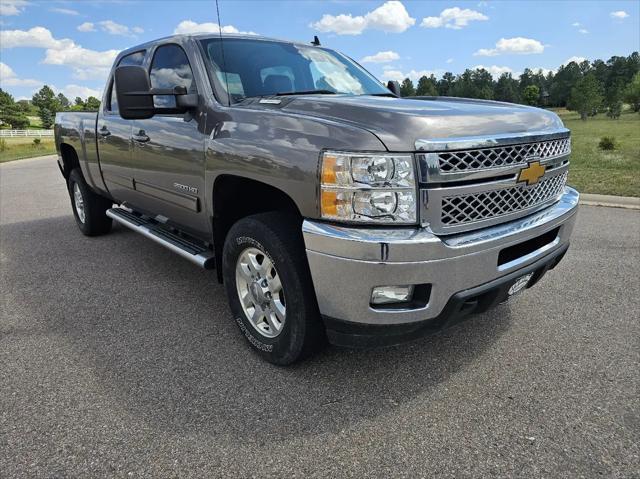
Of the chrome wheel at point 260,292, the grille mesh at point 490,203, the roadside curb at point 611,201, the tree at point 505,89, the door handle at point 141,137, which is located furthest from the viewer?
the tree at point 505,89

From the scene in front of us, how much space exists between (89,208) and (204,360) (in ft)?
11.4

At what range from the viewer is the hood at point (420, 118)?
2.09m

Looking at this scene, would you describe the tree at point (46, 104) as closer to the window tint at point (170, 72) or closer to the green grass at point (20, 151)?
the green grass at point (20, 151)

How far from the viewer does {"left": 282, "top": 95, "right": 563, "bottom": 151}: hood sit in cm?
209

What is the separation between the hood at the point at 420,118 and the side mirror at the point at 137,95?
834mm

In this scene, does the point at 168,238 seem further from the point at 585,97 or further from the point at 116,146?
the point at 585,97

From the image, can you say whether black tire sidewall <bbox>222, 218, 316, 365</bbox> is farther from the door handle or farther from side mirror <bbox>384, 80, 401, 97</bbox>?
side mirror <bbox>384, 80, 401, 97</bbox>

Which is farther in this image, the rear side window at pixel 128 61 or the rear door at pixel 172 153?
the rear side window at pixel 128 61

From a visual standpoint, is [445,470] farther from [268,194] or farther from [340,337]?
[268,194]

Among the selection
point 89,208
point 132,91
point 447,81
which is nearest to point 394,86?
point 132,91

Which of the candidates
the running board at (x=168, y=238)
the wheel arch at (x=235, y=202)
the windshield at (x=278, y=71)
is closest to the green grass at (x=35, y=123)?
the running board at (x=168, y=238)

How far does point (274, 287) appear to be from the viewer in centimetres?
262

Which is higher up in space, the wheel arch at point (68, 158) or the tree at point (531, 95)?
the tree at point (531, 95)

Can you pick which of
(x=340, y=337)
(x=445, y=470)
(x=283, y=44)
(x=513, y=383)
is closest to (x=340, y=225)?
(x=340, y=337)
